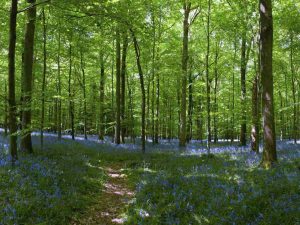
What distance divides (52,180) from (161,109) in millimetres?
30094

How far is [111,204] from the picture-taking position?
8.47 meters

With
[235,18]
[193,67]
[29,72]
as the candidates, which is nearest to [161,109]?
[193,67]

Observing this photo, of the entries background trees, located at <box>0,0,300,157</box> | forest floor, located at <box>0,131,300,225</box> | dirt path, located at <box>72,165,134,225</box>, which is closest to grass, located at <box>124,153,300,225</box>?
forest floor, located at <box>0,131,300,225</box>

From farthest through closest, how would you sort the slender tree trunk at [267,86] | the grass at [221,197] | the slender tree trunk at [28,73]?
the slender tree trunk at [28,73] < the slender tree trunk at [267,86] < the grass at [221,197]

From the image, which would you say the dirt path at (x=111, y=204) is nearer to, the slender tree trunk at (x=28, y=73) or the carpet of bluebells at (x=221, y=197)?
the carpet of bluebells at (x=221, y=197)

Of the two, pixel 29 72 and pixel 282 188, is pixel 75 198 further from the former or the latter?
pixel 29 72

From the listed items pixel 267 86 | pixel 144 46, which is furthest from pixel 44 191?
pixel 144 46

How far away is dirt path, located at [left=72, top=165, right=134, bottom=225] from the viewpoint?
7149mm

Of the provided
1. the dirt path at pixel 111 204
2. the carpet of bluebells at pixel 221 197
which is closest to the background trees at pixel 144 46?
the dirt path at pixel 111 204

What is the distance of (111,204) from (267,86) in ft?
22.0

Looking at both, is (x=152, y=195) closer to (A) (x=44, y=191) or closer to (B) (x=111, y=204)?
(B) (x=111, y=204)

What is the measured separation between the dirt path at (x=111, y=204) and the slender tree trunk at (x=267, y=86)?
5.05 meters

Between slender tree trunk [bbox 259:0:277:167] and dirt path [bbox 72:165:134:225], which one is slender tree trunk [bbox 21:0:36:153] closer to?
dirt path [bbox 72:165:134:225]

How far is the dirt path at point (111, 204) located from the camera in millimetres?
7149
